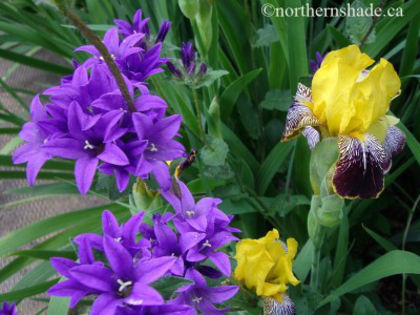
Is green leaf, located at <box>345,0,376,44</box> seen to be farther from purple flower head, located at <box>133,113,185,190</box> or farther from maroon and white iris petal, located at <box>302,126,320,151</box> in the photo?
purple flower head, located at <box>133,113,185,190</box>

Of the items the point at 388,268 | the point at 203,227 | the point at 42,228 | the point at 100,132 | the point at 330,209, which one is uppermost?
the point at 100,132

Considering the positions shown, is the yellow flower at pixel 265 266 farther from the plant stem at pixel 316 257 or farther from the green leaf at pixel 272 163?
the green leaf at pixel 272 163

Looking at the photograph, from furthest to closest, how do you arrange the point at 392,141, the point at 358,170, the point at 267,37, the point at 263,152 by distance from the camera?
the point at 263,152 < the point at 267,37 < the point at 392,141 < the point at 358,170

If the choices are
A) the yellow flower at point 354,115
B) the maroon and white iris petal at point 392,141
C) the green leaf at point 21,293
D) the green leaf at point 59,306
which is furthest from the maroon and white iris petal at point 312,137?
the green leaf at point 21,293

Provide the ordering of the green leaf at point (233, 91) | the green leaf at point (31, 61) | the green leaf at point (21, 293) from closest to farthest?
the green leaf at point (21, 293)
the green leaf at point (233, 91)
the green leaf at point (31, 61)

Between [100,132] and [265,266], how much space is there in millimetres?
305

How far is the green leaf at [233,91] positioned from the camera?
3.51ft

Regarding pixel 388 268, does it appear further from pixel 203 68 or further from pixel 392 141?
pixel 203 68

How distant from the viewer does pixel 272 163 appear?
114 centimetres

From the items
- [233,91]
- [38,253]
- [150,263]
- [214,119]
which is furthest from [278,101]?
[150,263]

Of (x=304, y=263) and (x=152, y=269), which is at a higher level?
(x=152, y=269)

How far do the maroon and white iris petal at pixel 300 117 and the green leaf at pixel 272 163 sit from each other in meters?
0.33

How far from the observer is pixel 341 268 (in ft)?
3.37

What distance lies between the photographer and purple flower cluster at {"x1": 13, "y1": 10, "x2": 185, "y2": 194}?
0.53 m
